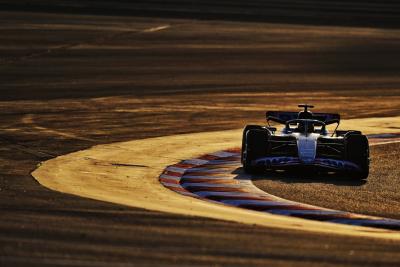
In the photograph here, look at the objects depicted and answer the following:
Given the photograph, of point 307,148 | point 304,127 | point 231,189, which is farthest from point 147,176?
point 304,127

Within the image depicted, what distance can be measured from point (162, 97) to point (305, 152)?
1298 cm

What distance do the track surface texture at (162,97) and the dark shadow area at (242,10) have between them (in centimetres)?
25

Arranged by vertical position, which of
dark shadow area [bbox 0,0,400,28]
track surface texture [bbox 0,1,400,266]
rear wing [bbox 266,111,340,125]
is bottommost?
dark shadow area [bbox 0,0,400,28]

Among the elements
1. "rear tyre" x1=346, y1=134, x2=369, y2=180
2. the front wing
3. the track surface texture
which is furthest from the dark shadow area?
the front wing

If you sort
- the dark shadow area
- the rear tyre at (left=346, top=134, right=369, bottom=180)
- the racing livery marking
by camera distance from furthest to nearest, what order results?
the dark shadow area → the rear tyre at (left=346, top=134, right=369, bottom=180) → the racing livery marking

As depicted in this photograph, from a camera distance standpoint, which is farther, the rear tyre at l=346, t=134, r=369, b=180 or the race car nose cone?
the rear tyre at l=346, t=134, r=369, b=180

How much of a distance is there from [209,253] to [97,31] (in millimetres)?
A: 40268

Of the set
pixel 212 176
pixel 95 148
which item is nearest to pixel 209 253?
pixel 212 176

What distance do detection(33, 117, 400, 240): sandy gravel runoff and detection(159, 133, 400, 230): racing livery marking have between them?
30cm

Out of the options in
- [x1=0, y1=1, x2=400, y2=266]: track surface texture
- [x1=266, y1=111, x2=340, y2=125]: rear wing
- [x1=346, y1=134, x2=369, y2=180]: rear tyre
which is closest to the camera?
[x1=0, y1=1, x2=400, y2=266]: track surface texture

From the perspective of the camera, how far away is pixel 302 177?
19.8 meters

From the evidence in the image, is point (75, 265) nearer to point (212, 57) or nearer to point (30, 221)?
point (30, 221)

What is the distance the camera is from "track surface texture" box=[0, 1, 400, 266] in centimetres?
1265

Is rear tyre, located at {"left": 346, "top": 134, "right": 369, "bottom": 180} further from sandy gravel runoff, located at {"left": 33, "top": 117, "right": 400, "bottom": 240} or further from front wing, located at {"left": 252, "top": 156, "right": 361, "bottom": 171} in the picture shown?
sandy gravel runoff, located at {"left": 33, "top": 117, "right": 400, "bottom": 240}
